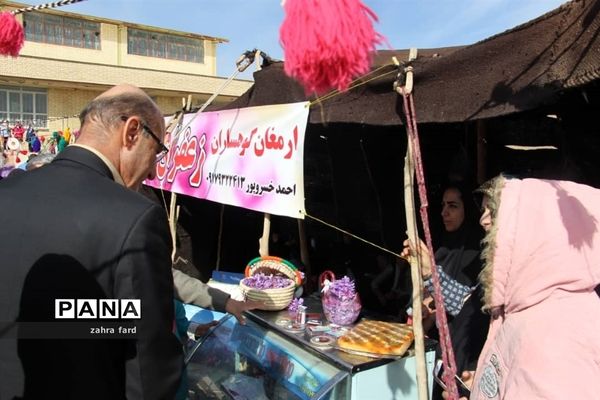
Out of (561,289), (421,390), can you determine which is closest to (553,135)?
(561,289)

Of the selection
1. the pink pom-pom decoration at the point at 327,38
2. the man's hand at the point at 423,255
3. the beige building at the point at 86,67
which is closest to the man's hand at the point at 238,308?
the man's hand at the point at 423,255

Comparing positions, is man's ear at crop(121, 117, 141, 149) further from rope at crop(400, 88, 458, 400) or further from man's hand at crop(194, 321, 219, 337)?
man's hand at crop(194, 321, 219, 337)

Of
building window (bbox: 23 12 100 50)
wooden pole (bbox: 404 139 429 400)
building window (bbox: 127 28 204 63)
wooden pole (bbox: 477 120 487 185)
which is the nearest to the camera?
wooden pole (bbox: 404 139 429 400)

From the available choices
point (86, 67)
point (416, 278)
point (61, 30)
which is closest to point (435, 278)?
point (416, 278)

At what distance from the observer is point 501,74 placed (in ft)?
5.57

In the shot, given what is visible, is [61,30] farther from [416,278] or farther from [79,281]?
[79,281]

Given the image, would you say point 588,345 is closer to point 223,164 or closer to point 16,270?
point 16,270

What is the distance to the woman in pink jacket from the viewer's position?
141 centimetres

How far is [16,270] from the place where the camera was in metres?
1.04

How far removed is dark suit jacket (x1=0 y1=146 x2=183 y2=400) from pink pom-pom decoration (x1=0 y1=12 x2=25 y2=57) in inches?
70.0

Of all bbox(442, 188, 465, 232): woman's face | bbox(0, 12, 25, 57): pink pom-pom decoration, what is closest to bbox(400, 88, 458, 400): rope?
bbox(442, 188, 465, 232): woman's face

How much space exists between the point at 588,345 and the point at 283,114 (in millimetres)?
2049

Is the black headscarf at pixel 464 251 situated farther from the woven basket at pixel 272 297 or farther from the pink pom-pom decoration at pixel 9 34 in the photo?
the pink pom-pom decoration at pixel 9 34

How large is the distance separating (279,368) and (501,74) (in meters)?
1.79
